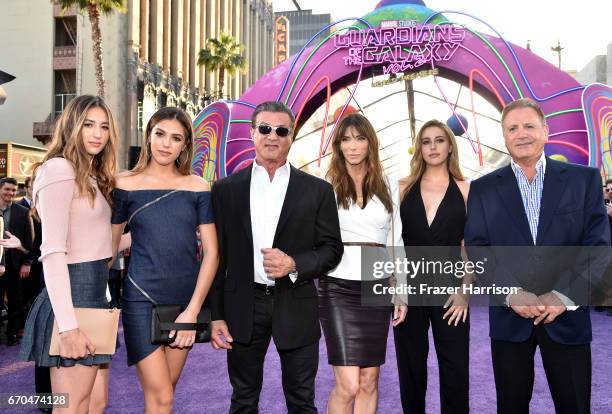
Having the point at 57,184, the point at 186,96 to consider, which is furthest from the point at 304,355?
the point at 186,96

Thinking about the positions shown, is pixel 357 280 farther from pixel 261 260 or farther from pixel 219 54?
pixel 219 54

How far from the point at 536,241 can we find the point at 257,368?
181 centimetres

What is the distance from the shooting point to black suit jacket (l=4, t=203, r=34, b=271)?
7496mm

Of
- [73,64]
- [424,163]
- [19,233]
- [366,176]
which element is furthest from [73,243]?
[73,64]

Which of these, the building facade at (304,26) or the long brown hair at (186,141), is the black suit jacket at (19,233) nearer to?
the long brown hair at (186,141)

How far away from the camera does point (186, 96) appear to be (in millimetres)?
37125

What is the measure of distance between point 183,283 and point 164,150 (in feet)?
2.42

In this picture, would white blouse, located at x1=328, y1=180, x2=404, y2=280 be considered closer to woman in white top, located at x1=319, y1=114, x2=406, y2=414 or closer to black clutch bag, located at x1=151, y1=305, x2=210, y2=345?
woman in white top, located at x1=319, y1=114, x2=406, y2=414

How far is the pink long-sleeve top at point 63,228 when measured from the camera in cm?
255

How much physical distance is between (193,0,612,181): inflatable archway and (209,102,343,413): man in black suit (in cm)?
1049

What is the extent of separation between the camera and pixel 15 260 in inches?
308

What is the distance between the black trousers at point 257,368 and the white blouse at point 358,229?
2.30ft

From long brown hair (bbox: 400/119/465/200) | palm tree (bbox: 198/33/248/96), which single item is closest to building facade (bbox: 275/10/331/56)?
palm tree (bbox: 198/33/248/96)

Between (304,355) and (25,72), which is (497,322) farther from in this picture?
(25,72)
